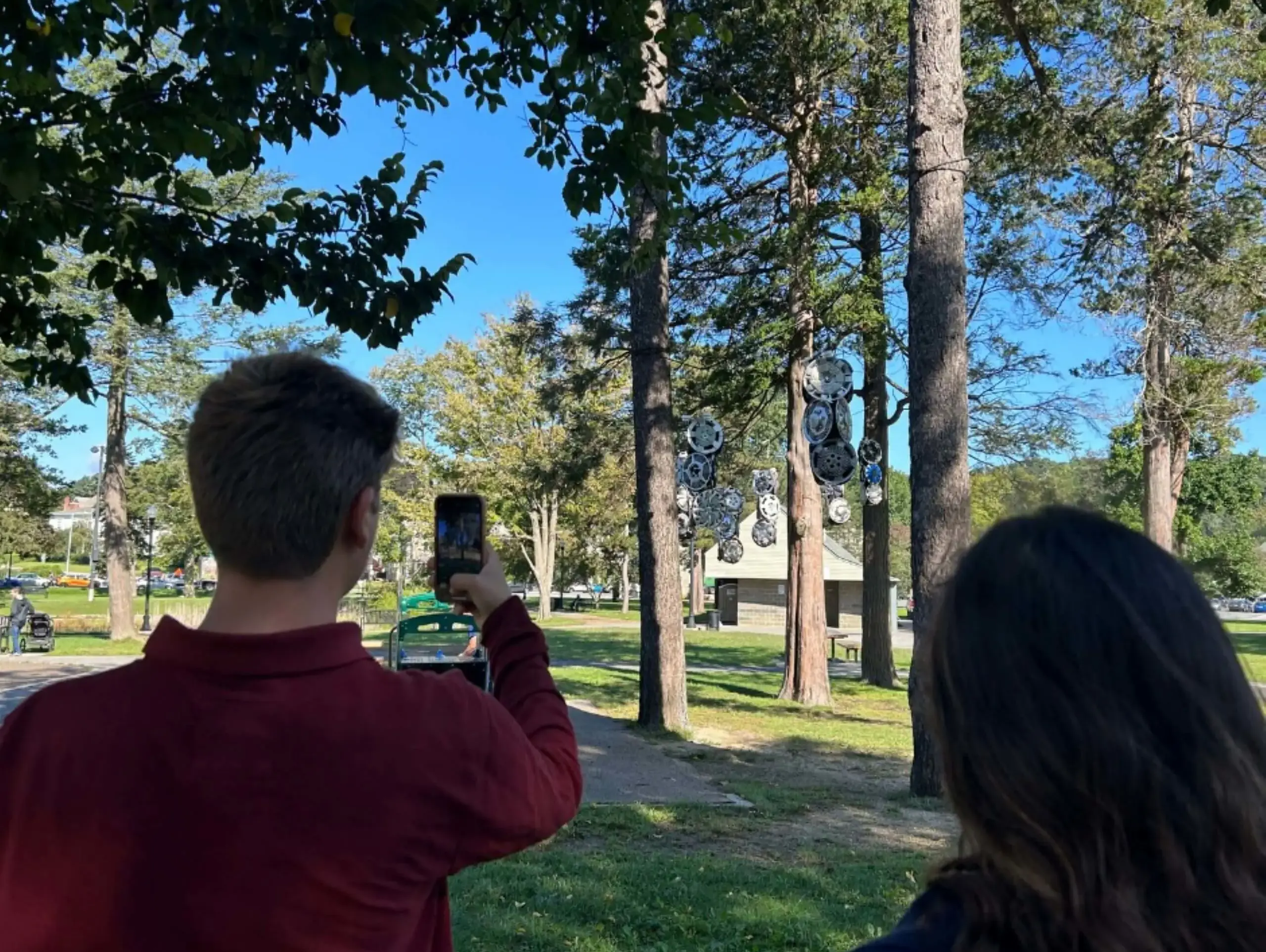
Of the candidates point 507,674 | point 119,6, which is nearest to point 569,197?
point 119,6

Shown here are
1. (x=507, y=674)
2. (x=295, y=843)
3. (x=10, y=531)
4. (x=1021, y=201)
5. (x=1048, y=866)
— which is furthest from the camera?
(x=10, y=531)

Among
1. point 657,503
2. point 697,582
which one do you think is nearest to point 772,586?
point 697,582

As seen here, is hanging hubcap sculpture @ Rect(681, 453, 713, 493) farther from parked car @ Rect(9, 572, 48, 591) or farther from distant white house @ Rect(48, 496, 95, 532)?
distant white house @ Rect(48, 496, 95, 532)

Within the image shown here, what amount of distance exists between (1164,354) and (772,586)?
105 feet

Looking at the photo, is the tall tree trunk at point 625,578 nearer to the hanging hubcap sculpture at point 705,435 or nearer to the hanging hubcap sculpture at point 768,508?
the hanging hubcap sculpture at point 768,508

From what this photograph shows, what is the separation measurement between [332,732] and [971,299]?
18653 millimetres

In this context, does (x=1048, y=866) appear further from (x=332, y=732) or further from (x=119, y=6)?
(x=119, y=6)

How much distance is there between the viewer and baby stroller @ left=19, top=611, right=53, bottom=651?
2516 centimetres

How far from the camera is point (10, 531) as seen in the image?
4744cm

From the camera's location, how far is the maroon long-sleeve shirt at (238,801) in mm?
1294

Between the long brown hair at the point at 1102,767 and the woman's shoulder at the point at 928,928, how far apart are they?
0.01 metres

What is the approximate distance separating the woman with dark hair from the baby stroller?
28.2 meters

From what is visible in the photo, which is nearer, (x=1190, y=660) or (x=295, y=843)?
(x=1190, y=660)

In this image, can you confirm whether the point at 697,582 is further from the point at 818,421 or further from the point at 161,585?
the point at 161,585
